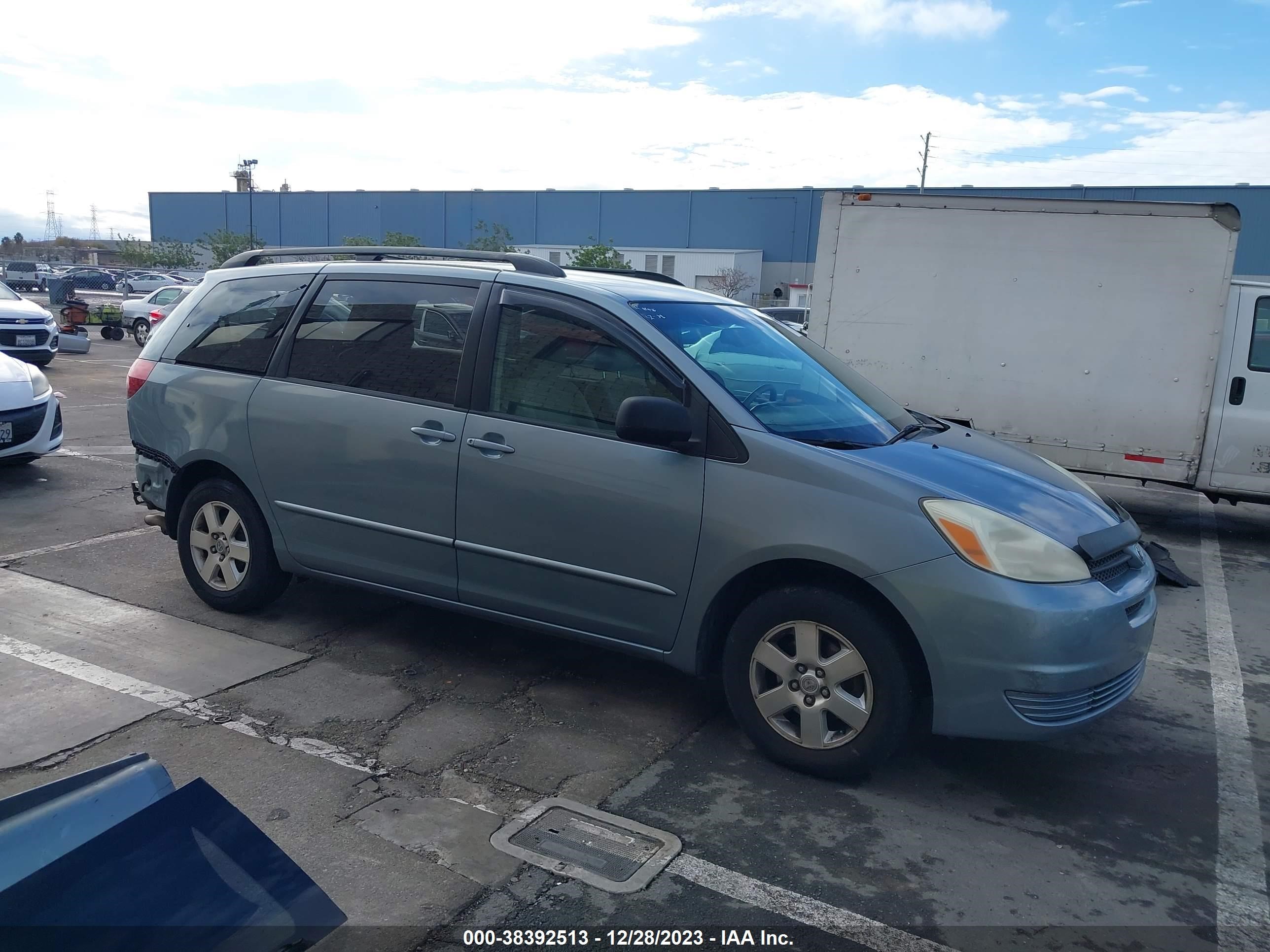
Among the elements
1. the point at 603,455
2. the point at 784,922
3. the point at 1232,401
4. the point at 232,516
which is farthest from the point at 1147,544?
the point at 232,516

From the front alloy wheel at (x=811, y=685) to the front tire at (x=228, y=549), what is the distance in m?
2.70

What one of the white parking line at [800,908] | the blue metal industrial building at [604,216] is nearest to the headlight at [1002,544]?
the white parking line at [800,908]

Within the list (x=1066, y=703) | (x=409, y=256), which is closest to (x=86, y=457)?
(x=409, y=256)

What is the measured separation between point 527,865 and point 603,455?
5.38 feet

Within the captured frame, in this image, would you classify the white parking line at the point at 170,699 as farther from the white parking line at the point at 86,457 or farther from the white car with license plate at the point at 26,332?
the white car with license plate at the point at 26,332

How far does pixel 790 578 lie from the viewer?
3936mm

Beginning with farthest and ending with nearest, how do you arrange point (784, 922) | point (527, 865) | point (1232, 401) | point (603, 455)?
point (1232, 401)
point (603, 455)
point (527, 865)
point (784, 922)

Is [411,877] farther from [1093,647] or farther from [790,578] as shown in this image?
[1093,647]

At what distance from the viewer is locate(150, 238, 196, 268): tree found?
71500 millimetres

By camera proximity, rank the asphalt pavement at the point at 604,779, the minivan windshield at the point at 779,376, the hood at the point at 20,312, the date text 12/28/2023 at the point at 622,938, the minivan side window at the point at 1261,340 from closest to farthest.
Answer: the date text 12/28/2023 at the point at 622,938, the asphalt pavement at the point at 604,779, the minivan windshield at the point at 779,376, the minivan side window at the point at 1261,340, the hood at the point at 20,312

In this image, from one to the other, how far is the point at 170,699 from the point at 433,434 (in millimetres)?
1589

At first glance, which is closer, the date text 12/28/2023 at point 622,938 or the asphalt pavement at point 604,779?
the date text 12/28/2023 at point 622,938

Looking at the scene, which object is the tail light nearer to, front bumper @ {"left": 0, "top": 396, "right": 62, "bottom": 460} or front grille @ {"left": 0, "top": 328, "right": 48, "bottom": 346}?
front bumper @ {"left": 0, "top": 396, "right": 62, "bottom": 460}

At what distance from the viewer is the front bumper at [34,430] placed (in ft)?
27.1
